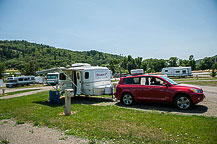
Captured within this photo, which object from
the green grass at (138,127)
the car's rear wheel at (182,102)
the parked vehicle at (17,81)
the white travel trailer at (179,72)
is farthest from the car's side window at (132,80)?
the white travel trailer at (179,72)

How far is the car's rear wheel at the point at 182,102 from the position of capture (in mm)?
7428

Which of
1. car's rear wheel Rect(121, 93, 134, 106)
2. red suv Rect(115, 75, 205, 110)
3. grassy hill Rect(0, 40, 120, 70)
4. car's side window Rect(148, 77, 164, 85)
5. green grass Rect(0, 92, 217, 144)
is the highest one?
grassy hill Rect(0, 40, 120, 70)

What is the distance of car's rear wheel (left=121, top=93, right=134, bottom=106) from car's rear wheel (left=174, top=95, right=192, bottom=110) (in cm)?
241

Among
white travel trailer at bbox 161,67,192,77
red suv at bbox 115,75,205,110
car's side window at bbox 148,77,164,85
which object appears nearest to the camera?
red suv at bbox 115,75,205,110

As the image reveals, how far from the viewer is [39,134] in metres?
5.02

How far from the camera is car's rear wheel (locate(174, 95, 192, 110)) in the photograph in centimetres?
743

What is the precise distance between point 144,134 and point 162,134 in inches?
20.8

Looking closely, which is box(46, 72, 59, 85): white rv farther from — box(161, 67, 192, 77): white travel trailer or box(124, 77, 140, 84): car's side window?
box(161, 67, 192, 77): white travel trailer

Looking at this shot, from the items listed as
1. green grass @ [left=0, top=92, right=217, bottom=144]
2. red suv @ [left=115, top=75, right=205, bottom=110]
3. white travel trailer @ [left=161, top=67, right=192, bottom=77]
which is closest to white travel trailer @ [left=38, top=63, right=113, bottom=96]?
red suv @ [left=115, top=75, right=205, bottom=110]

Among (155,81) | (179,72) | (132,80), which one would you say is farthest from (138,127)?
(179,72)

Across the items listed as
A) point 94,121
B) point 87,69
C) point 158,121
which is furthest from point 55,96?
point 158,121

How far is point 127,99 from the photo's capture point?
907 cm

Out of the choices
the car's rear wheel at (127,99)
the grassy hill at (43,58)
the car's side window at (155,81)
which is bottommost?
the car's rear wheel at (127,99)

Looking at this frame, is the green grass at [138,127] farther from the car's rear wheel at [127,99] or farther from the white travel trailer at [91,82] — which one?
the white travel trailer at [91,82]
